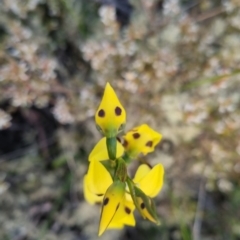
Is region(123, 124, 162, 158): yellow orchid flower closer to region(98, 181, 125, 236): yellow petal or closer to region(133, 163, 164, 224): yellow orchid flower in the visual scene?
region(133, 163, 164, 224): yellow orchid flower

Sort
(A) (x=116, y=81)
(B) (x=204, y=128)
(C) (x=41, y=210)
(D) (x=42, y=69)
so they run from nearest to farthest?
1. (D) (x=42, y=69)
2. (A) (x=116, y=81)
3. (B) (x=204, y=128)
4. (C) (x=41, y=210)

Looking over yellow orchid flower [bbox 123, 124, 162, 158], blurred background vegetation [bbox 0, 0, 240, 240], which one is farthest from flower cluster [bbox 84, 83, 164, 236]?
blurred background vegetation [bbox 0, 0, 240, 240]

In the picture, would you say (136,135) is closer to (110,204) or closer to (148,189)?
(148,189)

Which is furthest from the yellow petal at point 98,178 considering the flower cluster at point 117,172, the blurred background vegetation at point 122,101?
the blurred background vegetation at point 122,101

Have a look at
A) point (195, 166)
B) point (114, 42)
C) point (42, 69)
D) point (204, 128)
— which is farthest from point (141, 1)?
point (195, 166)

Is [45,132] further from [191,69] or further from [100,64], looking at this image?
[191,69]

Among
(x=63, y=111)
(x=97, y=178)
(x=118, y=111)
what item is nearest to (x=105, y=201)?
(x=97, y=178)

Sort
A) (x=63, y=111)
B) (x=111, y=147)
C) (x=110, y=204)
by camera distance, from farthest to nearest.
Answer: (x=63, y=111)
(x=111, y=147)
(x=110, y=204)
